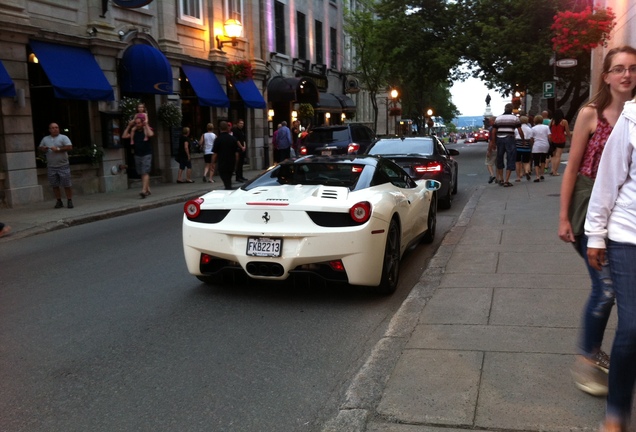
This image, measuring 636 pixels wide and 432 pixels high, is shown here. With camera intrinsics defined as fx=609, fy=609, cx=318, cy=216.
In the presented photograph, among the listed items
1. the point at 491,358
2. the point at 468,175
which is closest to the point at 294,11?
the point at 468,175

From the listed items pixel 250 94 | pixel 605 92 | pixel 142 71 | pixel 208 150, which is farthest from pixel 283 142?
pixel 605 92

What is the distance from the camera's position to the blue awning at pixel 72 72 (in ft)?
46.2

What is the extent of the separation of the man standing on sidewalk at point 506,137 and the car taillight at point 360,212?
399 inches

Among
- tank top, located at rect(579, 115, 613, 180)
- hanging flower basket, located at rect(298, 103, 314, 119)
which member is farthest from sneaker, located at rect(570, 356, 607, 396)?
hanging flower basket, located at rect(298, 103, 314, 119)

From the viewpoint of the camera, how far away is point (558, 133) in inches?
671

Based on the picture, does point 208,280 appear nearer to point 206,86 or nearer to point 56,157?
point 56,157

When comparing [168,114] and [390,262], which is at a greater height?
[168,114]

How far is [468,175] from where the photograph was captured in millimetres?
20422

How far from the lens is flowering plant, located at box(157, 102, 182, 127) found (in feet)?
61.4

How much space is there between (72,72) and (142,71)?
2568 mm

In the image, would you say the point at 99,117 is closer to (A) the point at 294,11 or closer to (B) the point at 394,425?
(B) the point at 394,425

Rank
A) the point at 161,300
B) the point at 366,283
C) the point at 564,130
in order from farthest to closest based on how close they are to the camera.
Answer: the point at 564,130, the point at 161,300, the point at 366,283

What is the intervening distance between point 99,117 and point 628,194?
51.1ft

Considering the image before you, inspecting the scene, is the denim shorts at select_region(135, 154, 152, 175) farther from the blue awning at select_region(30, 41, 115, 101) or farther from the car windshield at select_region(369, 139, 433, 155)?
the car windshield at select_region(369, 139, 433, 155)
